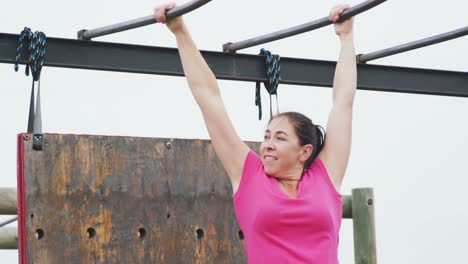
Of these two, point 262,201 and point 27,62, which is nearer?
point 262,201

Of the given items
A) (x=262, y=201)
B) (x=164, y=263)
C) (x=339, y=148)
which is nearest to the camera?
(x=262, y=201)

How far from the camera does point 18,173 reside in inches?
185

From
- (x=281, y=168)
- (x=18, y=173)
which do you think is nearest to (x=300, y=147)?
(x=281, y=168)

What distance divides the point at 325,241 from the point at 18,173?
1252mm

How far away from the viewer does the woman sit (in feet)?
14.0

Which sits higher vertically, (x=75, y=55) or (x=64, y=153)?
(x=75, y=55)

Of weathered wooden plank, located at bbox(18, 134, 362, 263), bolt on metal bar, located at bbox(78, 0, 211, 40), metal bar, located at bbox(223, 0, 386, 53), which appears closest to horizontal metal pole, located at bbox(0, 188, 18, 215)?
weathered wooden plank, located at bbox(18, 134, 362, 263)

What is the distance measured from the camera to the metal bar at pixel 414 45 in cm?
510

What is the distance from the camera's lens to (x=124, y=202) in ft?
16.2

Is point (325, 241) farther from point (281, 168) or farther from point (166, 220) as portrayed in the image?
point (166, 220)

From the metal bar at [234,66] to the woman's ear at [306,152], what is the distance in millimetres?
762

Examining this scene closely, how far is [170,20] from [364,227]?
6.69ft

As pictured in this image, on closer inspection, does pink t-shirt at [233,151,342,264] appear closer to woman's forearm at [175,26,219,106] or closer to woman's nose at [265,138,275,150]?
woman's nose at [265,138,275,150]

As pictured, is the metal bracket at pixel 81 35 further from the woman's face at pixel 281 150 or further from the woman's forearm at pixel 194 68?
the woman's face at pixel 281 150
